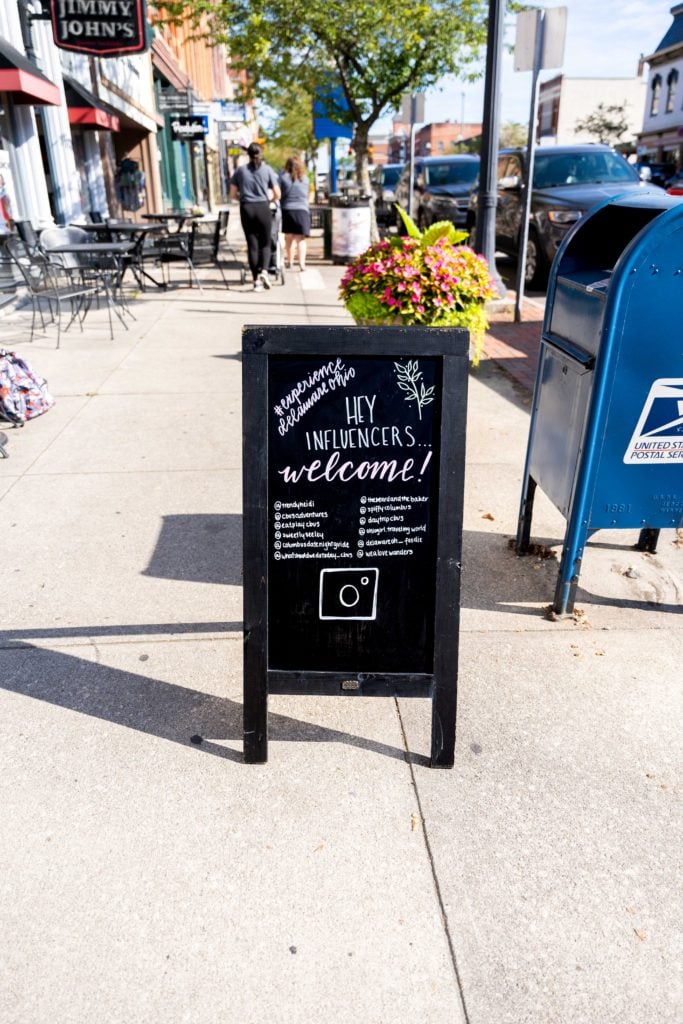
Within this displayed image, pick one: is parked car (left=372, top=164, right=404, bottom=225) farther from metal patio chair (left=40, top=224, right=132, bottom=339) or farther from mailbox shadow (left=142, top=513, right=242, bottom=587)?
mailbox shadow (left=142, top=513, right=242, bottom=587)

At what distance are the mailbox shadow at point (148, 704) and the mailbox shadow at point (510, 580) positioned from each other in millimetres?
1127

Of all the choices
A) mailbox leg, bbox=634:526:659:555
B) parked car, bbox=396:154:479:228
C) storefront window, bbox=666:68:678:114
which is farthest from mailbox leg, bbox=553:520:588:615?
storefront window, bbox=666:68:678:114

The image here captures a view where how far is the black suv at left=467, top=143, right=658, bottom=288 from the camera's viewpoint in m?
11.9

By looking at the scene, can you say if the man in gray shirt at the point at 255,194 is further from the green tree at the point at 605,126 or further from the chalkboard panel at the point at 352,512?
the green tree at the point at 605,126

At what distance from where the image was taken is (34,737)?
287 centimetres

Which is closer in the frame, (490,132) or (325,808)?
(325,808)

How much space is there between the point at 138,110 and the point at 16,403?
19251 millimetres

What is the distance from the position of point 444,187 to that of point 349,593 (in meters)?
16.2

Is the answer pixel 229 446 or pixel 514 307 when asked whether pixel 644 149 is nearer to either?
pixel 514 307

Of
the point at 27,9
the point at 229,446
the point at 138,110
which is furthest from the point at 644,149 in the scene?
the point at 229,446

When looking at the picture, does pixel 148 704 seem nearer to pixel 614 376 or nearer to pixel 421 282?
pixel 614 376

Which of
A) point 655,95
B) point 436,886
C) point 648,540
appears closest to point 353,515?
point 436,886

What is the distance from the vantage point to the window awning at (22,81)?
9.99m

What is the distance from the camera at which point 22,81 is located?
33.2ft
